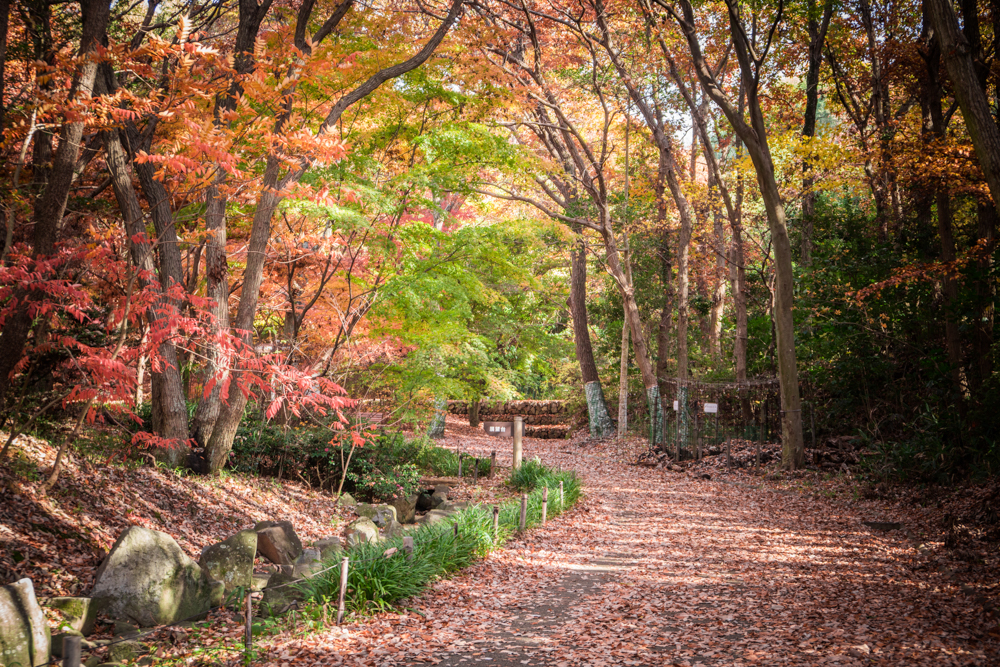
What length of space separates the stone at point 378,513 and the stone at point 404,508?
1.02ft

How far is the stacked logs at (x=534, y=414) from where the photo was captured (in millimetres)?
28203

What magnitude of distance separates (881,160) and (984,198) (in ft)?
7.57

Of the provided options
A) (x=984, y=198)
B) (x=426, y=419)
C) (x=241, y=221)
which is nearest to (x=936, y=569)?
(x=984, y=198)

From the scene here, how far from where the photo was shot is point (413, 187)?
38.0 feet

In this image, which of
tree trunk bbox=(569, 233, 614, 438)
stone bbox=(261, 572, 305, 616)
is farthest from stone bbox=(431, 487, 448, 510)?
tree trunk bbox=(569, 233, 614, 438)

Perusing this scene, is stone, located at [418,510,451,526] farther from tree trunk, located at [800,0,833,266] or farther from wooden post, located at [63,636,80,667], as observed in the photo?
tree trunk, located at [800,0,833,266]

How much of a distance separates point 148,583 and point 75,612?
1.87 ft

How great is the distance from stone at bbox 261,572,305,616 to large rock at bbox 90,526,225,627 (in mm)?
580

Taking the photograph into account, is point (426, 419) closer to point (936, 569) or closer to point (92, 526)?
point (92, 526)

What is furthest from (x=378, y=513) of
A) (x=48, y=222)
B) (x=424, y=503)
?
(x=48, y=222)

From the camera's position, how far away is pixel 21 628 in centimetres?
450

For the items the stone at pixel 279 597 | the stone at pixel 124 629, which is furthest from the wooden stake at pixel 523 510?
the stone at pixel 124 629

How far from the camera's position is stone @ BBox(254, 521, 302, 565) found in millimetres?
7750

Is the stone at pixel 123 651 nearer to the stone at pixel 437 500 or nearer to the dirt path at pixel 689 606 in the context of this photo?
the dirt path at pixel 689 606
